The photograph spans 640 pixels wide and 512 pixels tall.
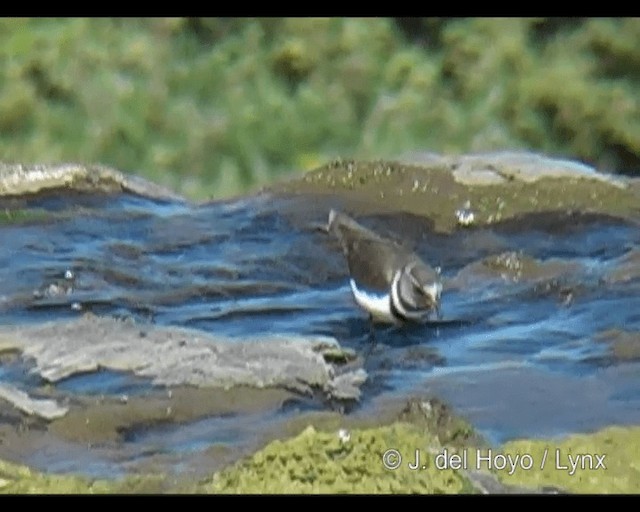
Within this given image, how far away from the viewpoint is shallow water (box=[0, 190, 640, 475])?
5.49ft

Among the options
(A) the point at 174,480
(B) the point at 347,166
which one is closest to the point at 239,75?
(B) the point at 347,166

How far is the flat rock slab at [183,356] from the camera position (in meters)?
1.68

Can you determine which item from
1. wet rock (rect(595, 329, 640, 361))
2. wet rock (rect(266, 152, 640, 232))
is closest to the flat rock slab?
wet rock (rect(266, 152, 640, 232))

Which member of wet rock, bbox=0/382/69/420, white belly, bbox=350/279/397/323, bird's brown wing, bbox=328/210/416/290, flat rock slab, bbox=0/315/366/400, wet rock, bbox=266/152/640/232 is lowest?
wet rock, bbox=0/382/69/420

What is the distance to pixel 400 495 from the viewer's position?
1.69 metres

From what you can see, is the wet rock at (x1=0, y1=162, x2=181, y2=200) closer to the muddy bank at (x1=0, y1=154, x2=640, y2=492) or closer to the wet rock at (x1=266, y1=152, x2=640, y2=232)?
the muddy bank at (x1=0, y1=154, x2=640, y2=492)

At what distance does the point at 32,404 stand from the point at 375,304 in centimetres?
52

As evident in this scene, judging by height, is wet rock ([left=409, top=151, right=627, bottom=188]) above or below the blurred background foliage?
below

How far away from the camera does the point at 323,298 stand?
1708mm

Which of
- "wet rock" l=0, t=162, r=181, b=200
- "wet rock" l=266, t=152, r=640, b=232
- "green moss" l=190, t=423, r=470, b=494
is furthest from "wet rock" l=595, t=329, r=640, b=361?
"wet rock" l=0, t=162, r=181, b=200

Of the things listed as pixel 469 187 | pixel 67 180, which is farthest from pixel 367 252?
pixel 67 180

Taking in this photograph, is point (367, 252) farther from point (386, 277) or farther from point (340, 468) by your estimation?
point (340, 468)

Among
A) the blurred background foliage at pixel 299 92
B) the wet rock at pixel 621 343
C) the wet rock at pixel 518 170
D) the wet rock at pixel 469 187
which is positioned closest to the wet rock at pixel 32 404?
the blurred background foliage at pixel 299 92

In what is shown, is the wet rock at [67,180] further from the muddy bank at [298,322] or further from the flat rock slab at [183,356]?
the flat rock slab at [183,356]
